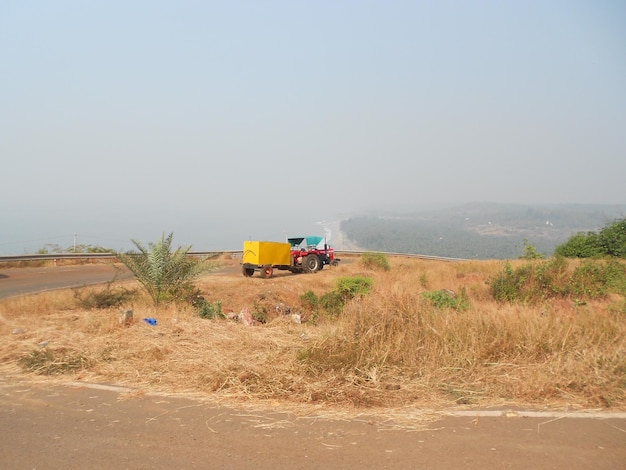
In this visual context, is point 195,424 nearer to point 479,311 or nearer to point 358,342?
point 358,342

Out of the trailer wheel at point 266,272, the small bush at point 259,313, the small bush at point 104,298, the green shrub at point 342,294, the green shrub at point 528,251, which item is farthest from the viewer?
the green shrub at point 528,251

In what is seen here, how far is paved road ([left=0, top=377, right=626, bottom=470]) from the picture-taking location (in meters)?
4.08

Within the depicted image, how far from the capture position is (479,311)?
7.42m

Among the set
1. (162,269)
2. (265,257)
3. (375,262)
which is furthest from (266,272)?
(162,269)

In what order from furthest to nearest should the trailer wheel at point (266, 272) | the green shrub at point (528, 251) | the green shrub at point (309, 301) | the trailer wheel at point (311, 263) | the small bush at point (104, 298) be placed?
the green shrub at point (528, 251) < the trailer wheel at point (311, 263) < the trailer wheel at point (266, 272) < the green shrub at point (309, 301) < the small bush at point (104, 298)

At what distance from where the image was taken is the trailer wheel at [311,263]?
23.4 metres

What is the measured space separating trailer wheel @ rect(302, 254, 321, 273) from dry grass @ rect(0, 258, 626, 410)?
1477cm

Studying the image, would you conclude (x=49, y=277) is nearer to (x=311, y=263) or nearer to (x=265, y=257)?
(x=265, y=257)

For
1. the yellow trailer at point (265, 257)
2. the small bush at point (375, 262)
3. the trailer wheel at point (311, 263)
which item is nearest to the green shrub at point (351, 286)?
the yellow trailer at point (265, 257)

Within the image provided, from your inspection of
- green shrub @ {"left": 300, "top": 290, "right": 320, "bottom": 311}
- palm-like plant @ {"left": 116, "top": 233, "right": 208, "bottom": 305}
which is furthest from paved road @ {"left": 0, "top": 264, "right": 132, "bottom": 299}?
green shrub @ {"left": 300, "top": 290, "right": 320, "bottom": 311}

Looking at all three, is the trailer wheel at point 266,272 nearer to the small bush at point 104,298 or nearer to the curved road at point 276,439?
the small bush at point 104,298

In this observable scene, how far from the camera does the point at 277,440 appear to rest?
4.49 metres

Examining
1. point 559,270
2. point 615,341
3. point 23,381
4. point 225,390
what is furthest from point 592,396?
point 559,270

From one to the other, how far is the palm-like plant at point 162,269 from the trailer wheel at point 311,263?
1060cm
